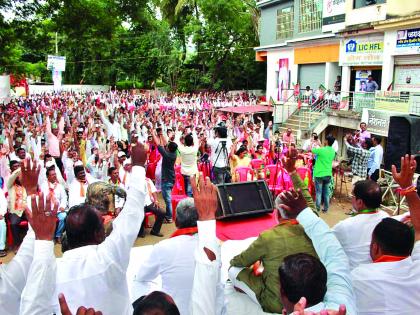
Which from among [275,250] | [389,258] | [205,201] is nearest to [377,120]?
[275,250]

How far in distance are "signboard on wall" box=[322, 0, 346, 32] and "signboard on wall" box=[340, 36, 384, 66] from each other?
0.80m

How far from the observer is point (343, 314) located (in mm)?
1406

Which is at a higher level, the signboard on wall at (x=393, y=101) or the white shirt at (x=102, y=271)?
the signboard on wall at (x=393, y=101)

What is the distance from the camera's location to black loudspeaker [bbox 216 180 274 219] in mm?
5258

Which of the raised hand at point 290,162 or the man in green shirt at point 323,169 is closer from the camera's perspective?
the raised hand at point 290,162

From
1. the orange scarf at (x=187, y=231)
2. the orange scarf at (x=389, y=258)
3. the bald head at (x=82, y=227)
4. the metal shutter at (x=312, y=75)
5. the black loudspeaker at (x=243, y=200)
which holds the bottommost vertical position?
the black loudspeaker at (x=243, y=200)

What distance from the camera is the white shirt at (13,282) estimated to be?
6.78ft

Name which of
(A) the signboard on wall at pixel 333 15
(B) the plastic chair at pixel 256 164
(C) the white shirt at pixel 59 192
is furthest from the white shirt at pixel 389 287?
(A) the signboard on wall at pixel 333 15

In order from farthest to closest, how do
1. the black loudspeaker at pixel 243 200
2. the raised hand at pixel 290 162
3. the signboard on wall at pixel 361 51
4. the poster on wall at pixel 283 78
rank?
the poster on wall at pixel 283 78
the signboard on wall at pixel 361 51
the black loudspeaker at pixel 243 200
the raised hand at pixel 290 162

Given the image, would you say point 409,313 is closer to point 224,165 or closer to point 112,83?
point 224,165

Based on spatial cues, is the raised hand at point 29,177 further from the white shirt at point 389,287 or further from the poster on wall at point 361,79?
the poster on wall at point 361,79

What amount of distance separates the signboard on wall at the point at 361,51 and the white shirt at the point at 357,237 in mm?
14709

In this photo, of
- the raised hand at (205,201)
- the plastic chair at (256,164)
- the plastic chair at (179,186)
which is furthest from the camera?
the plastic chair at (256,164)

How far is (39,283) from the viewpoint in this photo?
185 centimetres
